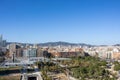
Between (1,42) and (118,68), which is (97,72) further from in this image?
(1,42)

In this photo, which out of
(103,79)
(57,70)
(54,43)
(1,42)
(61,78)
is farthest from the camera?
(54,43)

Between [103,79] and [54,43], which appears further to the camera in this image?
[54,43]

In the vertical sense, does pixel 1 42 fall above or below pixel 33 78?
above

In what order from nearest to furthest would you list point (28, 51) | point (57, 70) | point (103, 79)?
1. point (103, 79)
2. point (57, 70)
3. point (28, 51)

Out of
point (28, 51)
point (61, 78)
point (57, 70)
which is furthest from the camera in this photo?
point (28, 51)

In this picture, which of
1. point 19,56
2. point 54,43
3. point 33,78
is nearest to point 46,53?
point 19,56

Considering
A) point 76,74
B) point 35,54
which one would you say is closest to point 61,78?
point 76,74

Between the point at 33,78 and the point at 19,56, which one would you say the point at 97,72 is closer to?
the point at 33,78

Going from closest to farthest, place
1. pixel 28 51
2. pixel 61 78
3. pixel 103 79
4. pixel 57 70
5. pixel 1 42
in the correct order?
pixel 103 79
pixel 61 78
pixel 57 70
pixel 28 51
pixel 1 42

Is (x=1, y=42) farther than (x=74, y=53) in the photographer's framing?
Yes
